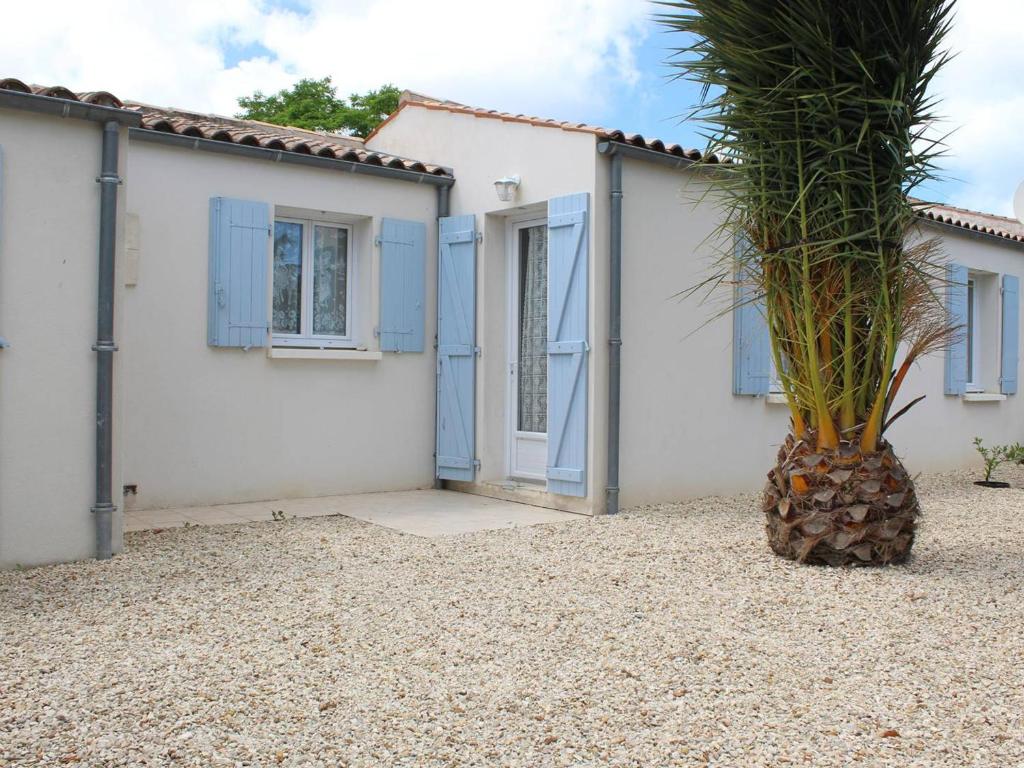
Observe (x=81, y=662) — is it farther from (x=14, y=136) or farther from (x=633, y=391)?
(x=633, y=391)

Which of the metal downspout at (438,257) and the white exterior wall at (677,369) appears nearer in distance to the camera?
the white exterior wall at (677,369)

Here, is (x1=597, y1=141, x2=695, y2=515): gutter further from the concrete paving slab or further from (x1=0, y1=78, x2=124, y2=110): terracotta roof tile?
(x1=0, y1=78, x2=124, y2=110): terracotta roof tile

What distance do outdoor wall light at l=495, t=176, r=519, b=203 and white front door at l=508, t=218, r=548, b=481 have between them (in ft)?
1.32

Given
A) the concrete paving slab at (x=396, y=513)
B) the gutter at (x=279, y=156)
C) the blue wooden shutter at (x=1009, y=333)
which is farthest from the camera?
the blue wooden shutter at (x=1009, y=333)

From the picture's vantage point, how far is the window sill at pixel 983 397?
11.9 m

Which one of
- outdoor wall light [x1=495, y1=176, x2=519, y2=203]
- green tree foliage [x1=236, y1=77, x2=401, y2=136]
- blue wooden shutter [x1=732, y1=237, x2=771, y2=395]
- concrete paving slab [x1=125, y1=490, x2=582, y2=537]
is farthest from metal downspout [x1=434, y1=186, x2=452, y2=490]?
green tree foliage [x1=236, y1=77, x2=401, y2=136]

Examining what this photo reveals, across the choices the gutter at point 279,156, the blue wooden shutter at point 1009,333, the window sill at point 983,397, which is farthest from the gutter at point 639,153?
the blue wooden shutter at point 1009,333

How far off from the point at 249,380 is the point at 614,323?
298cm

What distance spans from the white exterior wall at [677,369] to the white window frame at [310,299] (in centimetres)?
254

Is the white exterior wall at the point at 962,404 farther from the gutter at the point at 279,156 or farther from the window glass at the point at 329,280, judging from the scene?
the window glass at the point at 329,280

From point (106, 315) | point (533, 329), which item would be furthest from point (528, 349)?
point (106, 315)

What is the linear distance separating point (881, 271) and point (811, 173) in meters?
0.70

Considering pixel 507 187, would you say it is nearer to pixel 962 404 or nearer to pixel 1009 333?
pixel 962 404

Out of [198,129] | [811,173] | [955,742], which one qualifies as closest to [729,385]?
[811,173]
